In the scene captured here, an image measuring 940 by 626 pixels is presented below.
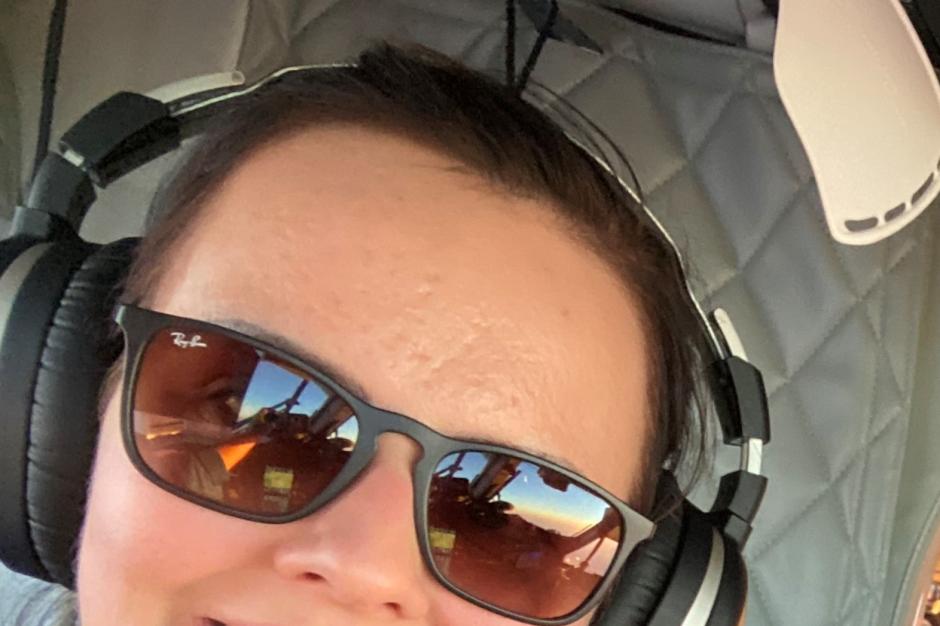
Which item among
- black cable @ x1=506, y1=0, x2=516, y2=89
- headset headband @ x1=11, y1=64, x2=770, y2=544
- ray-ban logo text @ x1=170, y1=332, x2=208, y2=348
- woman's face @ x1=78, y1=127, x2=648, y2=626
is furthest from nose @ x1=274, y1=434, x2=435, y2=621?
black cable @ x1=506, y1=0, x2=516, y2=89

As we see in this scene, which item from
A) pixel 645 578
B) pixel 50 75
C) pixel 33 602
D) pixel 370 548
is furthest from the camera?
pixel 50 75

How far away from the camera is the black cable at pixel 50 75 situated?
1032 mm

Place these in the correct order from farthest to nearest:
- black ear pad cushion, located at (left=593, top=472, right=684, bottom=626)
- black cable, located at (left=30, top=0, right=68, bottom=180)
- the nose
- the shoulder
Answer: black cable, located at (left=30, top=0, right=68, bottom=180)
the shoulder
black ear pad cushion, located at (left=593, top=472, right=684, bottom=626)
the nose

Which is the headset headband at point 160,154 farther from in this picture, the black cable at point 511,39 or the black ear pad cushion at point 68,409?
the black cable at point 511,39

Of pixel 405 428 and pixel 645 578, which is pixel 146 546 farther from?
pixel 645 578

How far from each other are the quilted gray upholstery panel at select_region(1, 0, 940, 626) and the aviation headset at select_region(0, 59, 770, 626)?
0.90ft

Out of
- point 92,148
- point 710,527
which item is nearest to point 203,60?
point 92,148

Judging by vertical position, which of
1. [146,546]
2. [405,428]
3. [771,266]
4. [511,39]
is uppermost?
[511,39]

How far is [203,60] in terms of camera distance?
3.47ft

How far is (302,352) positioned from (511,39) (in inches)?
19.8

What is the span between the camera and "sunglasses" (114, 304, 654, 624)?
0.64m

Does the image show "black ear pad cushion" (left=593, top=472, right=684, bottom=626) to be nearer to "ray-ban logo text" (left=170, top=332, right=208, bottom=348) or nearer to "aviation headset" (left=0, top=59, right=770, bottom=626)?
"aviation headset" (left=0, top=59, right=770, bottom=626)

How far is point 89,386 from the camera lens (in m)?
0.72

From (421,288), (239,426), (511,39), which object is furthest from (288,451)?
(511,39)
